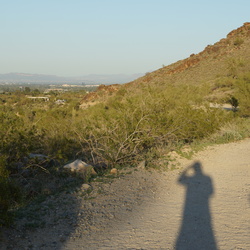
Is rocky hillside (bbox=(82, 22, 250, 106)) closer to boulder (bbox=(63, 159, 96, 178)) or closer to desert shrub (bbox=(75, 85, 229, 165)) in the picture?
desert shrub (bbox=(75, 85, 229, 165))

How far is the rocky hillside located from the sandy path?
101ft

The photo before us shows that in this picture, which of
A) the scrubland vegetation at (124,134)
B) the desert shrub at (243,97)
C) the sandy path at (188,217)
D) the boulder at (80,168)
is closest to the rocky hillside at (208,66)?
the desert shrub at (243,97)

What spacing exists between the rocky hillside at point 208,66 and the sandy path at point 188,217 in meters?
30.7

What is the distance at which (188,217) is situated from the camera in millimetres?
5438

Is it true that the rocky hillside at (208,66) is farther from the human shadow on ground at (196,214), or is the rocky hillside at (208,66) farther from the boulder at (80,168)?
the human shadow on ground at (196,214)

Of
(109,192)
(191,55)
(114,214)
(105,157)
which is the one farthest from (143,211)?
(191,55)

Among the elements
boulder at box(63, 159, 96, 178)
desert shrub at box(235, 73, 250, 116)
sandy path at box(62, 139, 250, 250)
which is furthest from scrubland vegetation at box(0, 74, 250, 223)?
desert shrub at box(235, 73, 250, 116)

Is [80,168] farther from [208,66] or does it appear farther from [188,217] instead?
[208,66]

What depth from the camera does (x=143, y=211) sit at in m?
5.81

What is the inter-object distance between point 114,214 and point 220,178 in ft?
10.9

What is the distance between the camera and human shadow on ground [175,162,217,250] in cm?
450

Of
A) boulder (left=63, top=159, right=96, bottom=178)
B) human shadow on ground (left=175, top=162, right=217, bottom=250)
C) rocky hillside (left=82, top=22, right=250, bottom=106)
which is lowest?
human shadow on ground (left=175, top=162, right=217, bottom=250)

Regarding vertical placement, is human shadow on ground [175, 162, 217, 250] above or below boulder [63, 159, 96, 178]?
below

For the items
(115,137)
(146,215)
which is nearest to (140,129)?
(115,137)
